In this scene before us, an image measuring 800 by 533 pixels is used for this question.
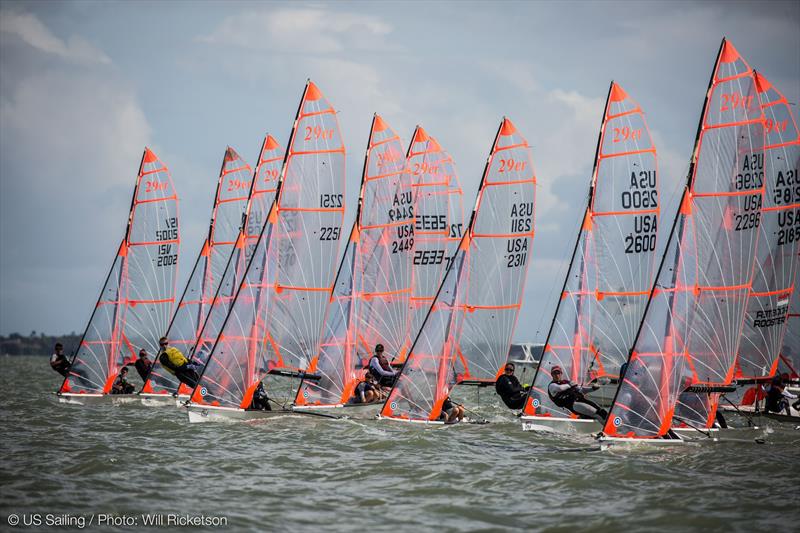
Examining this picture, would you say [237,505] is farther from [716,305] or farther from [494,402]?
[494,402]

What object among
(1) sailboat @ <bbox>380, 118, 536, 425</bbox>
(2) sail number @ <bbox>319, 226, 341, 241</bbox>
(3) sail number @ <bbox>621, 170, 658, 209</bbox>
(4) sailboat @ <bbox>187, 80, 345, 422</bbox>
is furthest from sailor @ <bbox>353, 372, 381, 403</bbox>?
(3) sail number @ <bbox>621, 170, 658, 209</bbox>

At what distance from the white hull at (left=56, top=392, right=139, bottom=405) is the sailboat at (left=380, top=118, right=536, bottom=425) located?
9.67 metres

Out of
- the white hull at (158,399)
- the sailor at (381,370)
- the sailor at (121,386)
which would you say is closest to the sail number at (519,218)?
the sailor at (381,370)

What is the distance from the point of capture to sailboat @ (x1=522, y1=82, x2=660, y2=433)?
2247 centimetres

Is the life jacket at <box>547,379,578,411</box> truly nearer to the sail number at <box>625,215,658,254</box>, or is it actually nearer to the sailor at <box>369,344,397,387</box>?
the sail number at <box>625,215,658,254</box>

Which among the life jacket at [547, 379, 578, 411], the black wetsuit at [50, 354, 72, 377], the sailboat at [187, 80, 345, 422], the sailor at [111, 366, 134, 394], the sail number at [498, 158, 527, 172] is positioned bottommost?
the sailor at [111, 366, 134, 394]

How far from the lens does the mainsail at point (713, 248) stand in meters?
17.9

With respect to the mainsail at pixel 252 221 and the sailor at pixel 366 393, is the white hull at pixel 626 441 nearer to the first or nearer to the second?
the sailor at pixel 366 393

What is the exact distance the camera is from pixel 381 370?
2395 centimetres

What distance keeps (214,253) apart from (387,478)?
59.3ft

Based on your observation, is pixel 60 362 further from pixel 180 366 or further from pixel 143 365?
pixel 180 366

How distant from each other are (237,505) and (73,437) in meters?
6.98

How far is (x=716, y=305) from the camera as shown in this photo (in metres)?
18.7

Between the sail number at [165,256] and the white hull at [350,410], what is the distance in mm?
8876
